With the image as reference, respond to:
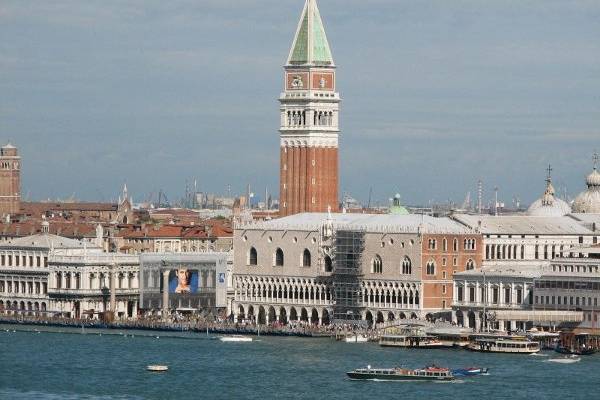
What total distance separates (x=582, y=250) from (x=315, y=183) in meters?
21.8

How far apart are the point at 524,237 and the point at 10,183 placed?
187ft

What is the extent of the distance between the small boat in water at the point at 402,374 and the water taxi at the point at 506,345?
994cm

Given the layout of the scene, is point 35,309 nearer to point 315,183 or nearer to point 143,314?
point 143,314

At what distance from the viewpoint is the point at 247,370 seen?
9494cm

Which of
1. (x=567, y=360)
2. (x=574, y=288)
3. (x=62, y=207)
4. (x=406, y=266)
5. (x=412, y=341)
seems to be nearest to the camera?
(x=567, y=360)

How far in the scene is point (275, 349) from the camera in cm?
10488

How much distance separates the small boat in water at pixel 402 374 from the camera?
90688 mm

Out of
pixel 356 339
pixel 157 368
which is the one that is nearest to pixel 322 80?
pixel 356 339

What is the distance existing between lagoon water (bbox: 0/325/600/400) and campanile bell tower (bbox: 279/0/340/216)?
19.5 meters

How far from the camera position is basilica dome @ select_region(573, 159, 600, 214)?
129 metres

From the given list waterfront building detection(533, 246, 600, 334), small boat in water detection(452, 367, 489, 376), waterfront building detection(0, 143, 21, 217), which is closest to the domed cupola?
waterfront building detection(533, 246, 600, 334)

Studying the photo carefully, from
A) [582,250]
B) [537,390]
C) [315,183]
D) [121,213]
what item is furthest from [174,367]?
[121,213]

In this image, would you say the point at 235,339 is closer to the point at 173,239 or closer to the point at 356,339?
the point at 356,339

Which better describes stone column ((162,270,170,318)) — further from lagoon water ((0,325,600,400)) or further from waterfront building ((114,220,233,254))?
waterfront building ((114,220,233,254))
